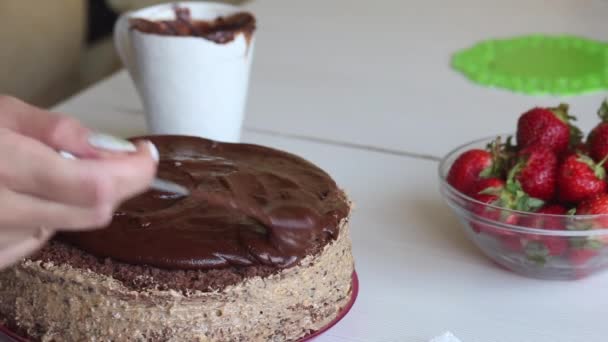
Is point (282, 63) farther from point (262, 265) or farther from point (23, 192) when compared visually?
point (23, 192)

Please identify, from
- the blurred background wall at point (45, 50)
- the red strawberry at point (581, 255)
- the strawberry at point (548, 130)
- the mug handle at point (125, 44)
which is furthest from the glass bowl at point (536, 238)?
the blurred background wall at point (45, 50)

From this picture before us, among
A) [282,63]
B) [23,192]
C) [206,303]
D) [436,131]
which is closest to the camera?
[23,192]

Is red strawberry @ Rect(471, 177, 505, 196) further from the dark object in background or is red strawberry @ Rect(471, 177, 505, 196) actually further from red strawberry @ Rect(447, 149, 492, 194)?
A: the dark object in background

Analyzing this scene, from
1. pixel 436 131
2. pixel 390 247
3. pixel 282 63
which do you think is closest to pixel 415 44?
pixel 282 63

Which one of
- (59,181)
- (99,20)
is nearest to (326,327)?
(59,181)

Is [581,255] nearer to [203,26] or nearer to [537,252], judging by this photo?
[537,252]

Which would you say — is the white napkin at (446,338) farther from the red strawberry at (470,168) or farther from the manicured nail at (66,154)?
the manicured nail at (66,154)
